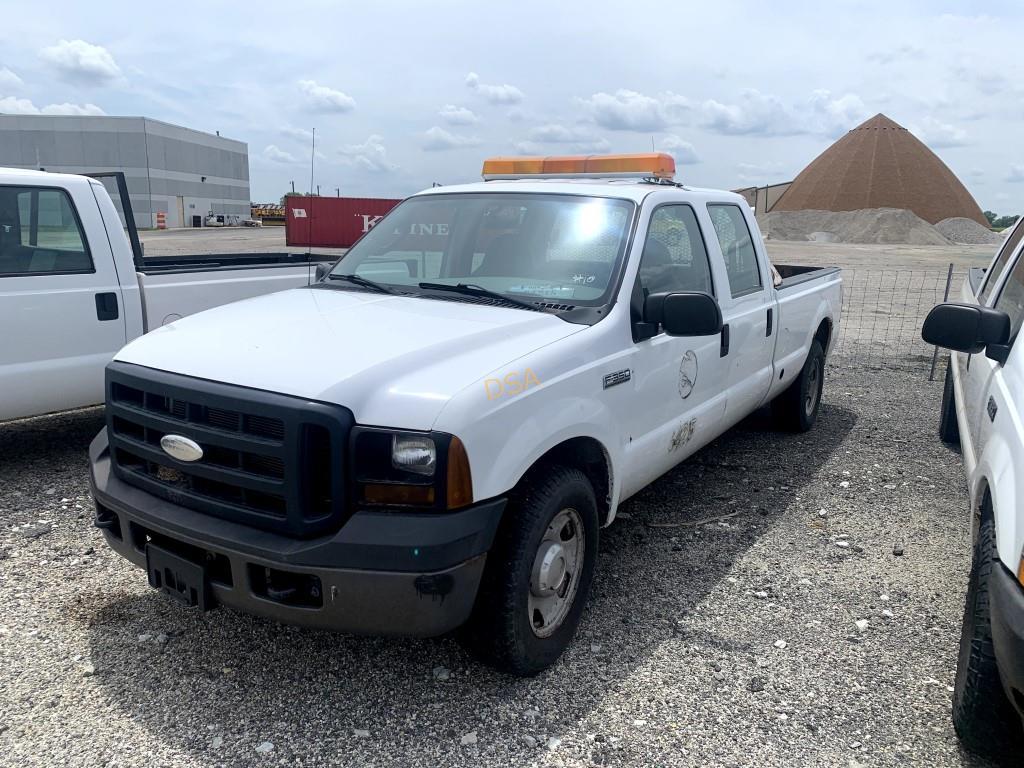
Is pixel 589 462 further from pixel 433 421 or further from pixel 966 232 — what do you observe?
pixel 966 232

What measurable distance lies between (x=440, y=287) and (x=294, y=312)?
71 cm

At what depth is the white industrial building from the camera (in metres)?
72.3

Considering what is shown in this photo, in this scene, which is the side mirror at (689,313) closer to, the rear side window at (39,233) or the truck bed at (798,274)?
the truck bed at (798,274)

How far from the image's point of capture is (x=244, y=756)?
8.98 ft

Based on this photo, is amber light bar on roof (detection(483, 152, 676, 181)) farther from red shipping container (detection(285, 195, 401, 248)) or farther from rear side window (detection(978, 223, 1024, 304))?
red shipping container (detection(285, 195, 401, 248))

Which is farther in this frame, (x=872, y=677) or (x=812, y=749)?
(x=872, y=677)

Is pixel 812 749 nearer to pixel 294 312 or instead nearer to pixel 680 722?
pixel 680 722

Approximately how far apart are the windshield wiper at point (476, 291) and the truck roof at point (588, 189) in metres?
0.73

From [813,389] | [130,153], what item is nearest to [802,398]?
[813,389]

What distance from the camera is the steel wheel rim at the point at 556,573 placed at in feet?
10.1

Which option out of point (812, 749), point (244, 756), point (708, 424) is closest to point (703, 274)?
Result: point (708, 424)

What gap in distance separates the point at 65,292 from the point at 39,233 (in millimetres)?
396

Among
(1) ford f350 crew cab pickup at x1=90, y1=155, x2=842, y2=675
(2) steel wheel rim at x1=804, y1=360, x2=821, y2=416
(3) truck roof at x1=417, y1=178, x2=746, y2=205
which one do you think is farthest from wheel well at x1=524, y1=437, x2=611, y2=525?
(2) steel wheel rim at x1=804, y1=360, x2=821, y2=416

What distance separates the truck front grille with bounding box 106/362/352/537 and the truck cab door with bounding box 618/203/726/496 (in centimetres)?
147
